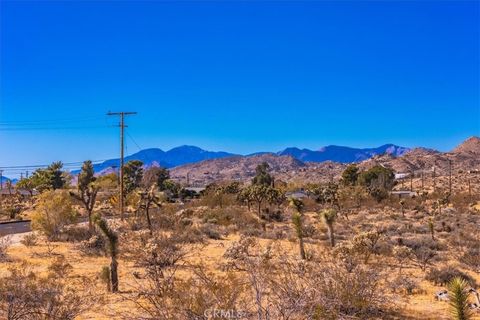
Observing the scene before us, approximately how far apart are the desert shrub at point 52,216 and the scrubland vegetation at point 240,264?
62 mm

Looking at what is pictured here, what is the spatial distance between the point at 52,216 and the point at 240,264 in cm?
1705

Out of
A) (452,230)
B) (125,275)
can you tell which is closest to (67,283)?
(125,275)

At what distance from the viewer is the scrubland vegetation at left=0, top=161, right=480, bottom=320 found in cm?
796

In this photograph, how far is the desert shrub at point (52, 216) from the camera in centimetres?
2653

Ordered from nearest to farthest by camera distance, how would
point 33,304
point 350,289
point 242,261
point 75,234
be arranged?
point 33,304 < point 350,289 < point 242,261 < point 75,234

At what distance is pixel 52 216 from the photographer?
2706 centimetres

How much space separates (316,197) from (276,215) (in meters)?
15.8

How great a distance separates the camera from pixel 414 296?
1348cm

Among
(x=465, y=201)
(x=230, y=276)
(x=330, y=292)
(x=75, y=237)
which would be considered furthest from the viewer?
(x=465, y=201)

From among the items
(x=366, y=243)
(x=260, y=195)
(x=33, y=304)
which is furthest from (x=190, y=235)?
(x=33, y=304)

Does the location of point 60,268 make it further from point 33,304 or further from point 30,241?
point 30,241

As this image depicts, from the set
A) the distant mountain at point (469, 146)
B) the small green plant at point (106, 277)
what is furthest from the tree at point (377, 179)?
the distant mountain at point (469, 146)

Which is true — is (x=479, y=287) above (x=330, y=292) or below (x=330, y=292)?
below

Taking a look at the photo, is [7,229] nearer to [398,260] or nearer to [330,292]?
[398,260]
